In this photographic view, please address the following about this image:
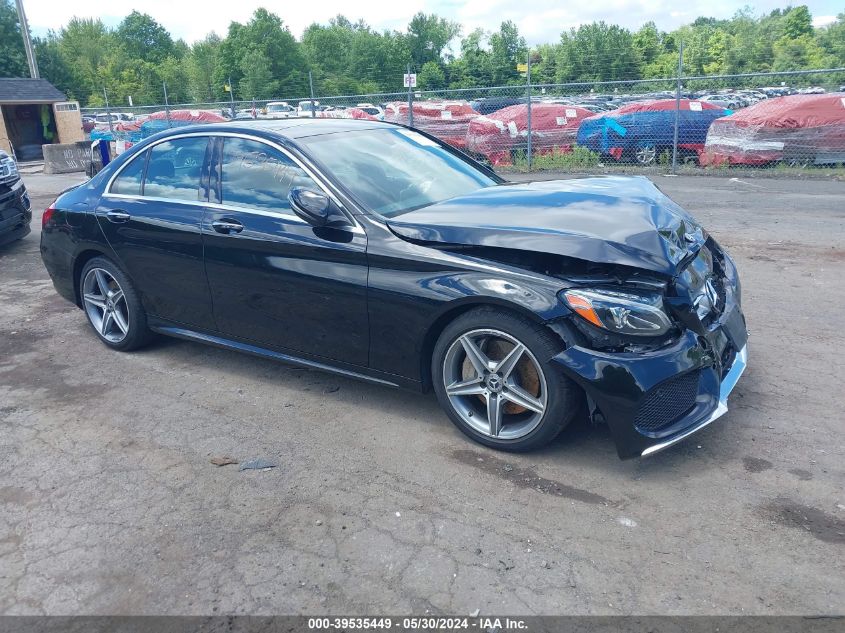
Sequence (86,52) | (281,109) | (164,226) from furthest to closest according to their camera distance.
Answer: (86,52), (281,109), (164,226)

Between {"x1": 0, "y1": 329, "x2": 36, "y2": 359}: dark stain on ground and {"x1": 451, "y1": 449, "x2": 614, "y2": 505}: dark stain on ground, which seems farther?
{"x1": 0, "y1": 329, "x2": 36, "y2": 359}: dark stain on ground

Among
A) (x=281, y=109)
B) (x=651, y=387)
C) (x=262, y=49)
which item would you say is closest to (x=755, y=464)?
(x=651, y=387)

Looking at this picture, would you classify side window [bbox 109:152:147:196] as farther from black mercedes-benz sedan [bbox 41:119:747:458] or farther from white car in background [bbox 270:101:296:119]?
white car in background [bbox 270:101:296:119]

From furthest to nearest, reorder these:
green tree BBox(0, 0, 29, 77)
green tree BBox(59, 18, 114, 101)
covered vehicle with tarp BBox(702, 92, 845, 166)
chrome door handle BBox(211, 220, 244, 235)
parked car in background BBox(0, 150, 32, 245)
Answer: green tree BBox(59, 18, 114, 101)
green tree BBox(0, 0, 29, 77)
covered vehicle with tarp BBox(702, 92, 845, 166)
parked car in background BBox(0, 150, 32, 245)
chrome door handle BBox(211, 220, 244, 235)

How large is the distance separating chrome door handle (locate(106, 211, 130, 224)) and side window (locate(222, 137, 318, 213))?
0.95 metres

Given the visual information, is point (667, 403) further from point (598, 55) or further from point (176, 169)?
point (598, 55)

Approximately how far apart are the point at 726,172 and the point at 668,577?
44.4ft

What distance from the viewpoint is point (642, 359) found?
3.18m

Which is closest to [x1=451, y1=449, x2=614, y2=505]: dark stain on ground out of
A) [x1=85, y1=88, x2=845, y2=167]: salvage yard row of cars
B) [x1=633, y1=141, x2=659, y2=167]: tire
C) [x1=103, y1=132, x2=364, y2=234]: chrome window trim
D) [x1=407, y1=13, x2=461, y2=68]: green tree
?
[x1=103, y1=132, x2=364, y2=234]: chrome window trim

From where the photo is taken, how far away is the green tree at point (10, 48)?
2275 inches

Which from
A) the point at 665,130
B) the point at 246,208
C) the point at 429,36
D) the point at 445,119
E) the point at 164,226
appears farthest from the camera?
the point at 429,36

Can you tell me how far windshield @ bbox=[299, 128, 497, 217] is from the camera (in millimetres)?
4121

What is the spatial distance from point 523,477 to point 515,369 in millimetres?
527

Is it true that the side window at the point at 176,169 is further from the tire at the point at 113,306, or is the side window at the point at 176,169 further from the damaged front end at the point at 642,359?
the damaged front end at the point at 642,359
